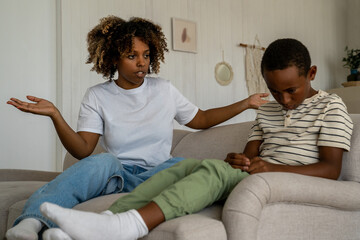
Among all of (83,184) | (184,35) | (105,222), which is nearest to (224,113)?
(83,184)

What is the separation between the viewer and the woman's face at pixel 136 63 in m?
1.96

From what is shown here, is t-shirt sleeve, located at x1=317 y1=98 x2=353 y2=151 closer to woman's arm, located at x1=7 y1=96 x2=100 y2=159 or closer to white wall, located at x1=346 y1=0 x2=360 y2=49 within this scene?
woman's arm, located at x1=7 y1=96 x2=100 y2=159

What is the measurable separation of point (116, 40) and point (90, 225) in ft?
3.65

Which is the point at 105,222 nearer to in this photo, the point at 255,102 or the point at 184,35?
the point at 255,102

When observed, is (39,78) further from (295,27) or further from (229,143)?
(295,27)

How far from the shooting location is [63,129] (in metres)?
1.78

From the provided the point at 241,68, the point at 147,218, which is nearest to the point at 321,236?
the point at 147,218

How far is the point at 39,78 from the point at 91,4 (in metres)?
0.84

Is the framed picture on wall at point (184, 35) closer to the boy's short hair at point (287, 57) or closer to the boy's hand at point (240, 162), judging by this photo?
the boy's short hair at point (287, 57)

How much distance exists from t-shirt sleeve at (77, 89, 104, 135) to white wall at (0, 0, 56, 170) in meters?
1.90

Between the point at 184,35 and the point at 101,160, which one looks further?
the point at 184,35

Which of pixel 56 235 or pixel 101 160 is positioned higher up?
pixel 101 160

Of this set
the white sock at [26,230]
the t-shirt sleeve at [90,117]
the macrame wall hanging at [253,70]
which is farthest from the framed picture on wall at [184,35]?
the white sock at [26,230]

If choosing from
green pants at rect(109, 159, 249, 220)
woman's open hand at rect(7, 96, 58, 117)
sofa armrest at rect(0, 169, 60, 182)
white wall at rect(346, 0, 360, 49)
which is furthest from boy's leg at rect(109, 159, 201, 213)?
white wall at rect(346, 0, 360, 49)
